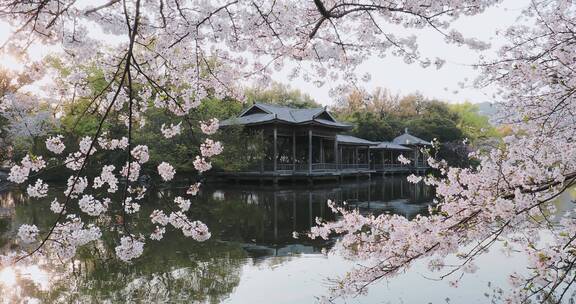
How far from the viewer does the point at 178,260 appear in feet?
25.1

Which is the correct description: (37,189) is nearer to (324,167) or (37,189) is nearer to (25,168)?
(25,168)

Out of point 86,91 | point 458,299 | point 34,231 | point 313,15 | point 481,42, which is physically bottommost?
point 458,299

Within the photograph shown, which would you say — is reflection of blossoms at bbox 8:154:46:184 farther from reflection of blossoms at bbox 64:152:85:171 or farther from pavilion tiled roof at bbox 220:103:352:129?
pavilion tiled roof at bbox 220:103:352:129

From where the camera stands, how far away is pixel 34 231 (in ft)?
11.3

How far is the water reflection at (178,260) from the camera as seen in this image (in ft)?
19.6

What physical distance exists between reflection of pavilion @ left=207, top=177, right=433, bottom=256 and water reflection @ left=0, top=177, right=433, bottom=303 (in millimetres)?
Result: 26

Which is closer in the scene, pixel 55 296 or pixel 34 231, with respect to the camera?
pixel 34 231

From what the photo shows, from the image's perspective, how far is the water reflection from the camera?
235 inches

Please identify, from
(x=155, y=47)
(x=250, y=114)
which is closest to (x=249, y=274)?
(x=155, y=47)

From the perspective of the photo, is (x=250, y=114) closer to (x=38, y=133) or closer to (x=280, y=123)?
(x=280, y=123)

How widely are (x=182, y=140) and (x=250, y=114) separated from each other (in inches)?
Result: 265

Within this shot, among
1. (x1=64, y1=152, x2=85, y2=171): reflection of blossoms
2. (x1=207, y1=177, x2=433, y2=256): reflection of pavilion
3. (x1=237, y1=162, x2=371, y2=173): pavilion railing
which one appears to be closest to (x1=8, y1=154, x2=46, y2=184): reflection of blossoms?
(x1=64, y1=152, x2=85, y2=171): reflection of blossoms

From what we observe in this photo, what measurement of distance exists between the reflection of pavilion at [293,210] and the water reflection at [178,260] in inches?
1.0

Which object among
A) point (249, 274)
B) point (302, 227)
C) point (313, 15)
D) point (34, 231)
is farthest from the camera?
point (302, 227)
